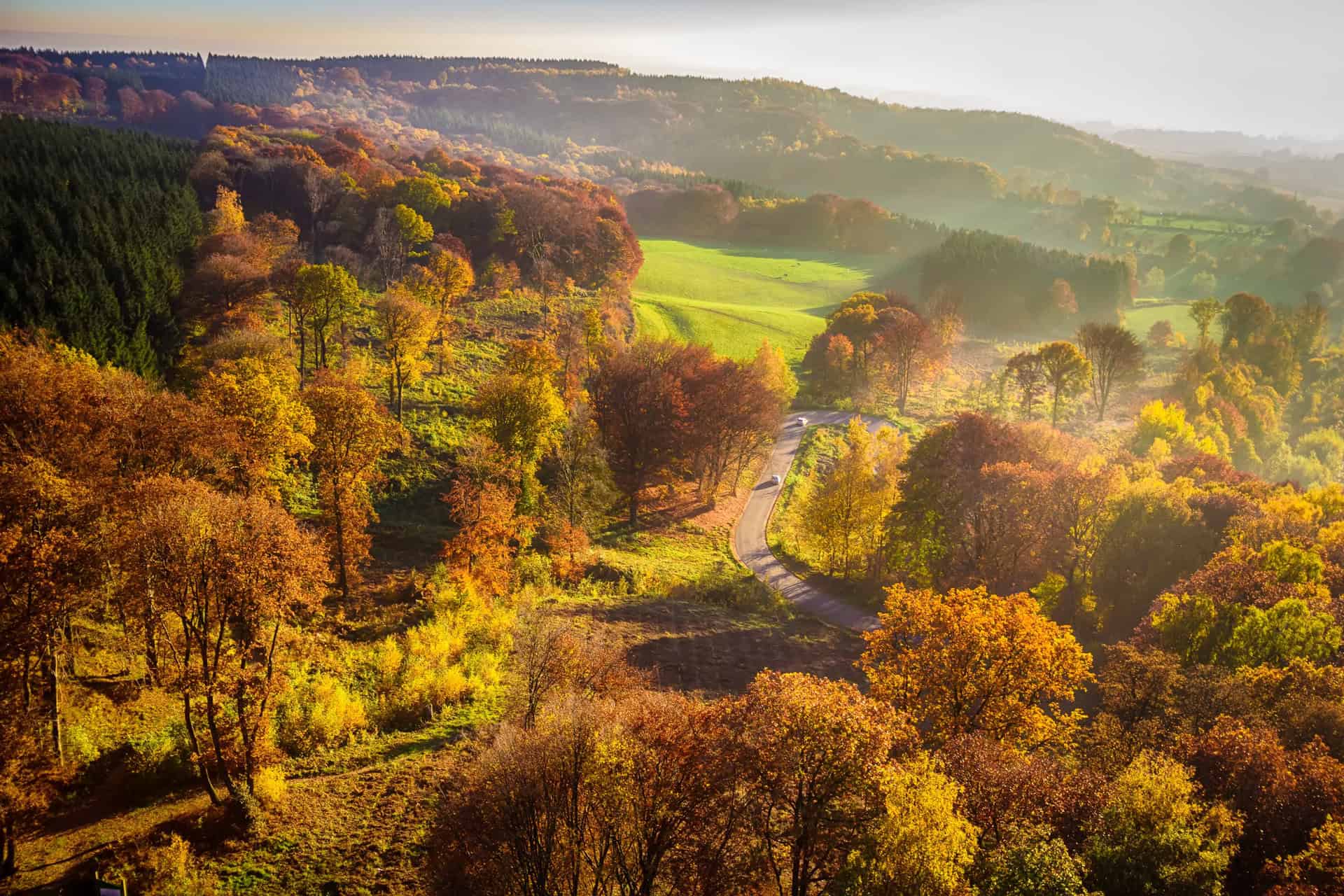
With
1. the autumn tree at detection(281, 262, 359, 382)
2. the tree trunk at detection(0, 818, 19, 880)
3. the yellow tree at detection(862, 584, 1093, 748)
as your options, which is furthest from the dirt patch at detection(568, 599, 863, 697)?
the autumn tree at detection(281, 262, 359, 382)

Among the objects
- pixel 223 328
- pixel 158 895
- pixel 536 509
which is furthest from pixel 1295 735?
pixel 223 328

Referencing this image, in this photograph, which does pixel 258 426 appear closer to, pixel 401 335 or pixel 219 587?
pixel 219 587

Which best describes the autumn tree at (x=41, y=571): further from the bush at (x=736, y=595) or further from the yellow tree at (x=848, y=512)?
the yellow tree at (x=848, y=512)

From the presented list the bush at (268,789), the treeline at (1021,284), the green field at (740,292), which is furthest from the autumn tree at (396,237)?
the treeline at (1021,284)

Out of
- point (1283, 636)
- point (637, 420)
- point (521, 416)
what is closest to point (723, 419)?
point (637, 420)

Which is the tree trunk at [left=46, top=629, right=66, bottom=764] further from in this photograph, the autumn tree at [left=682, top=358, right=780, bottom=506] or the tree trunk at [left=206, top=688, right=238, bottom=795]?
the autumn tree at [left=682, top=358, right=780, bottom=506]

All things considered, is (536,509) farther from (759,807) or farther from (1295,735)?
(1295,735)
